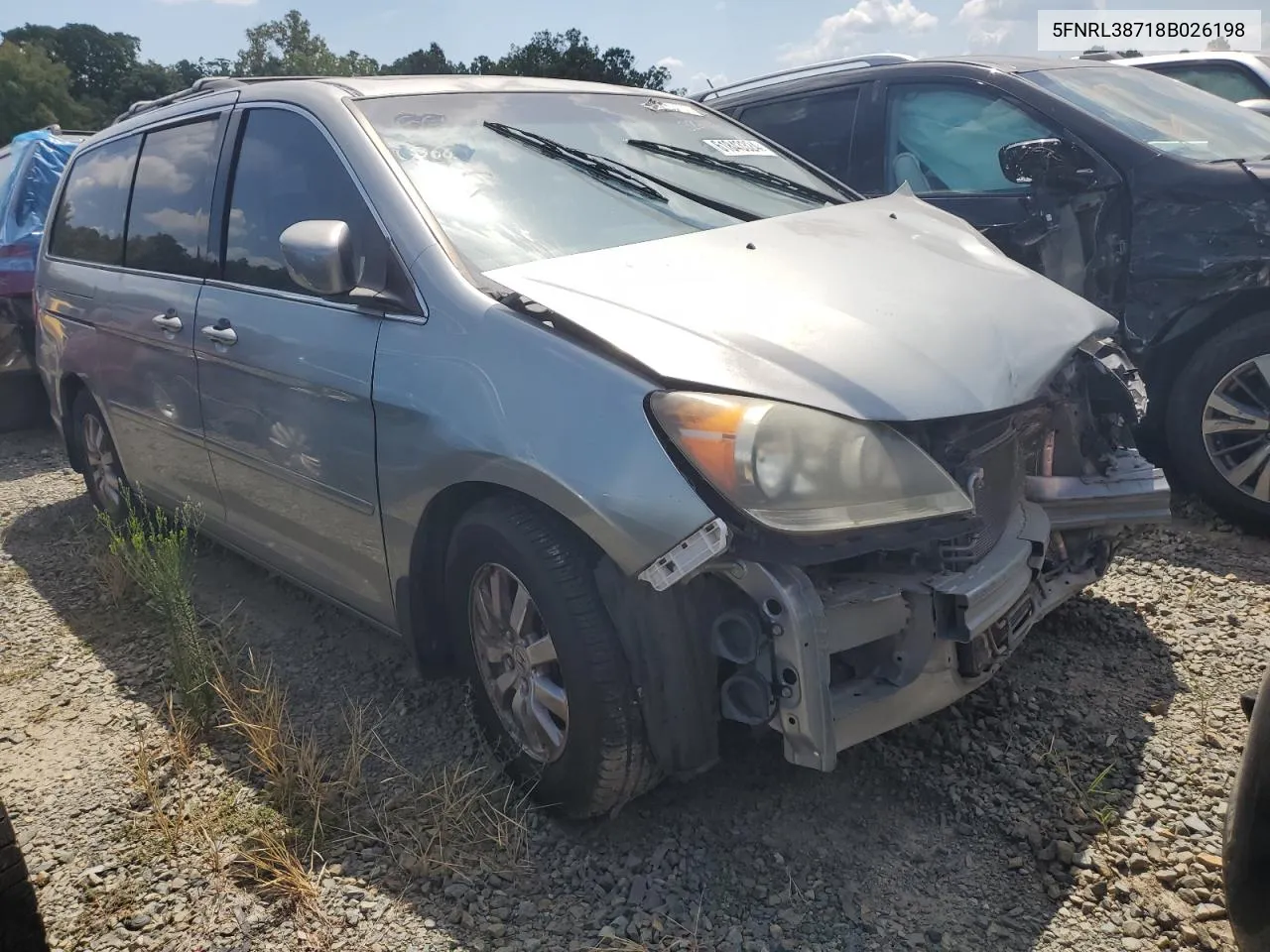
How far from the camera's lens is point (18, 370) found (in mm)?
6887

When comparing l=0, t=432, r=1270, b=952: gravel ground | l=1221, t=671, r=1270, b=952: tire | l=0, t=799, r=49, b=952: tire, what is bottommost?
l=0, t=432, r=1270, b=952: gravel ground

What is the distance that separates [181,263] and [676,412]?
2.37 metres

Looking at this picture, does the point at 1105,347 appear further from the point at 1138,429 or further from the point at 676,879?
the point at 676,879

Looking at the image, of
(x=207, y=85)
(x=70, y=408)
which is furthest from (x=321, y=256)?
(x=70, y=408)

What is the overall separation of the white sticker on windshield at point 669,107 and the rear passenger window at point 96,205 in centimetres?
213

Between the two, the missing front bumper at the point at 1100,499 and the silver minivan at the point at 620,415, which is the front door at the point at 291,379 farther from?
the missing front bumper at the point at 1100,499

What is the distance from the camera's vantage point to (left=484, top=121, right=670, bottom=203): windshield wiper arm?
2.99m

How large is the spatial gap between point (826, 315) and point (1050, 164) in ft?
7.41

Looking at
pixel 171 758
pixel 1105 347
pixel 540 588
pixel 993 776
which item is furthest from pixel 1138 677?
pixel 171 758

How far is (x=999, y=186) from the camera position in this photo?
4402mm

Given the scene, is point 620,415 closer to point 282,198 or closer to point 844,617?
point 844,617

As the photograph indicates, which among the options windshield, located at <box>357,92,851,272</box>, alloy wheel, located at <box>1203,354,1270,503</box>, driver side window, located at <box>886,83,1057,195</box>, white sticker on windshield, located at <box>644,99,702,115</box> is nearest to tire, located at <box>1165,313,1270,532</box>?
alloy wheel, located at <box>1203,354,1270,503</box>

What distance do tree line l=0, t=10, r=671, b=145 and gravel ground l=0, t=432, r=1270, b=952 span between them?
3427cm

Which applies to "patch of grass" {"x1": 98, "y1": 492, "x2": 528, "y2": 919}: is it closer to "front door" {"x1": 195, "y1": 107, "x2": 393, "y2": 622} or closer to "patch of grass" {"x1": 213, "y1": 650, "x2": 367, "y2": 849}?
"patch of grass" {"x1": 213, "y1": 650, "x2": 367, "y2": 849}
